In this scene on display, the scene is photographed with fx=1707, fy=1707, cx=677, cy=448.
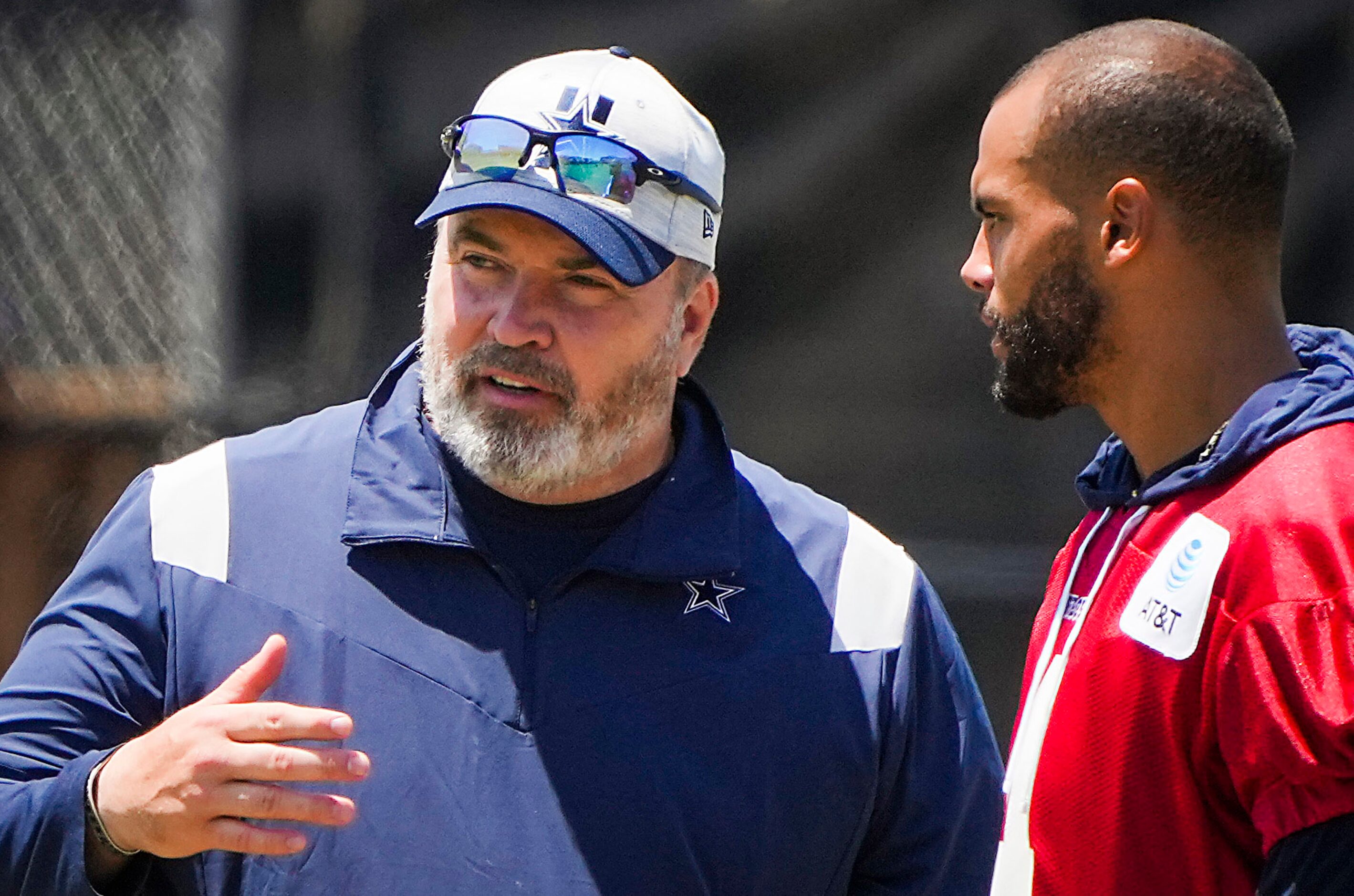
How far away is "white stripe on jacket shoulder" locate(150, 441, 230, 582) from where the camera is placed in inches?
79.0

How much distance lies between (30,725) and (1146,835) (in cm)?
122

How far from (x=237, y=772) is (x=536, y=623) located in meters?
0.47

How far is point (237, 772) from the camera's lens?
166cm

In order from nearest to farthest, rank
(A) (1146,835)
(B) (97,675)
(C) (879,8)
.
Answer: (A) (1146,835)
(B) (97,675)
(C) (879,8)

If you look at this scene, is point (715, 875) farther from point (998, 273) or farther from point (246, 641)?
point (998, 273)

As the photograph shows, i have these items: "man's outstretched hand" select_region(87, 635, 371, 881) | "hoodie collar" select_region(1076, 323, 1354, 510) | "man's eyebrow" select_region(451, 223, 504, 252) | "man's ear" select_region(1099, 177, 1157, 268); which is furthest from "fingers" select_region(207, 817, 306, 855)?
"man's ear" select_region(1099, 177, 1157, 268)

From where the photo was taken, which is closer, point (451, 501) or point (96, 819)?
point (96, 819)

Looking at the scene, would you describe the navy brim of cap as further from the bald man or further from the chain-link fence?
the chain-link fence

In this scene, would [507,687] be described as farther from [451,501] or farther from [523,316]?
[523,316]

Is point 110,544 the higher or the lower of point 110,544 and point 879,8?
the lower

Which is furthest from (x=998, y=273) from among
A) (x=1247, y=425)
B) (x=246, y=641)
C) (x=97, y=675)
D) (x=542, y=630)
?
(x=97, y=675)

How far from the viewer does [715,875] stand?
1980 mm

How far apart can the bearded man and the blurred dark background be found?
1.22m

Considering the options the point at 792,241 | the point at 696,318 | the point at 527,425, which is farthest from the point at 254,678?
the point at 792,241
